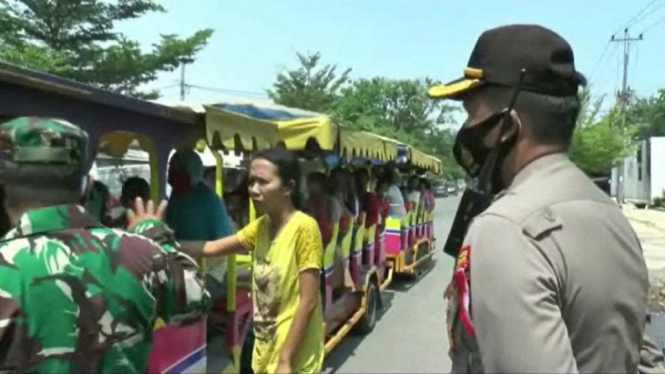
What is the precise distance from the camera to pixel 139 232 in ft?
8.29

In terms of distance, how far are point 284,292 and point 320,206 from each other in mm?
4478

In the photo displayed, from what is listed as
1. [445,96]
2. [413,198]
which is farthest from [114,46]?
[445,96]

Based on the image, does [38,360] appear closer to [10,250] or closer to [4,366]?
[4,366]

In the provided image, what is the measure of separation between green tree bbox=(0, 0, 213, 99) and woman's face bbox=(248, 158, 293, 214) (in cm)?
2230

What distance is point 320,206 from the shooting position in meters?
8.46

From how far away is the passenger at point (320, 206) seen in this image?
8266 millimetres

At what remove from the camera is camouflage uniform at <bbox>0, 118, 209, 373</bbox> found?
6.69ft

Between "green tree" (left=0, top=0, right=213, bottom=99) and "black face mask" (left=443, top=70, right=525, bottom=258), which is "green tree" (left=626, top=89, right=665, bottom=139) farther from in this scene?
"black face mask" (left=443, top=70, right=525, bottom=258)

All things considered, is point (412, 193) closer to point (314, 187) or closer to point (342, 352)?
point (342, 352)

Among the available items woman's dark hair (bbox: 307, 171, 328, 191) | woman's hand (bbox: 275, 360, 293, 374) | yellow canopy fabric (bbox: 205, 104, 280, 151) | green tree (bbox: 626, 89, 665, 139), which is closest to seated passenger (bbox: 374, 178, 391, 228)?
woman's dark hair (bbox: 307, 171, 328, 191)

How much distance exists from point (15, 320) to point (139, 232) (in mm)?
561

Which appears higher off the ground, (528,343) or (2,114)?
(2,114)

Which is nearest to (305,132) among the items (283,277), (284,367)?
(283,277)

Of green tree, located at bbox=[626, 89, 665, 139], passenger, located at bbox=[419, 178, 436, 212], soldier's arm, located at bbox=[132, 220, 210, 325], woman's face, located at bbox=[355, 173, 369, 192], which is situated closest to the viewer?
soldier's arm, located at bbox=[132, 220, 210, 325]
